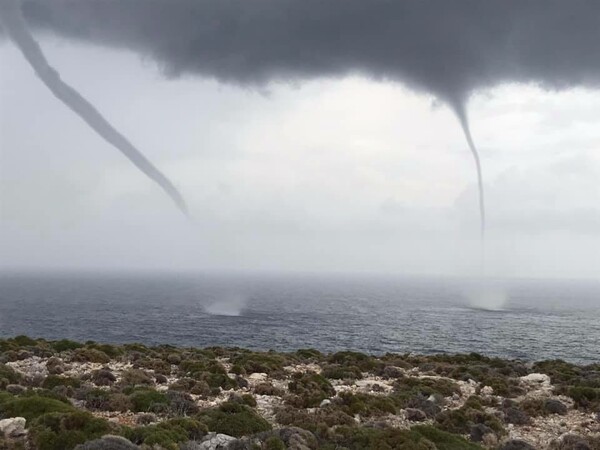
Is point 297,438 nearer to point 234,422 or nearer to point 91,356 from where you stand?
point 234,422

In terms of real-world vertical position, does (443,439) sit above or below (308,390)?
above

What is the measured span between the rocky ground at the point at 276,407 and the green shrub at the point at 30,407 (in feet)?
0.12

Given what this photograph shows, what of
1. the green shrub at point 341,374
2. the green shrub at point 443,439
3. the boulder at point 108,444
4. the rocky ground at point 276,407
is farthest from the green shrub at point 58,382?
the green shrub at point 443,439

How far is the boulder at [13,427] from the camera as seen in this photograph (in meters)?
15.4

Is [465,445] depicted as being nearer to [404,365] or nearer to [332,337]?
[404,365]

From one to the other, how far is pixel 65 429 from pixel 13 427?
1.95 m

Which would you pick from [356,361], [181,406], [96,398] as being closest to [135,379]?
[96,398]

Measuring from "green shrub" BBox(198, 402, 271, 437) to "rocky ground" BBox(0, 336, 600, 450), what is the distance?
49 mm

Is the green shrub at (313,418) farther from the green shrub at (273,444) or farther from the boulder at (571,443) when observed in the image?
the boulder at (571,443)

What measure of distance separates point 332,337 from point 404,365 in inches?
2379

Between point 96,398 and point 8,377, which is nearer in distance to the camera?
point 96,398

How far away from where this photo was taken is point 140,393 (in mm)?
20531

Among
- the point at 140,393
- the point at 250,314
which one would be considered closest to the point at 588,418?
the point at 140,393

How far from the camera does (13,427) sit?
51.1 ft
